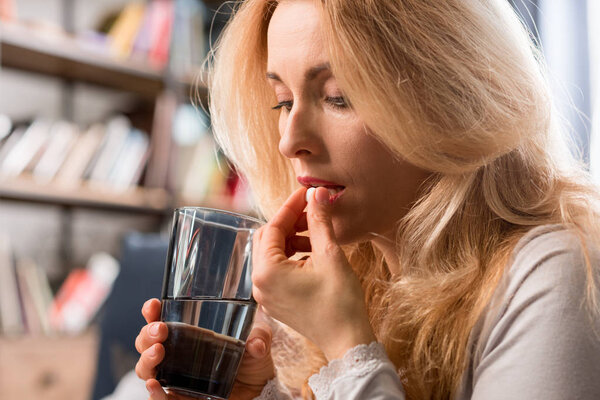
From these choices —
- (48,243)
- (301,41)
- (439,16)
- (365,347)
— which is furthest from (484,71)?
(48,243)

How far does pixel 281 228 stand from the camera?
0.85m

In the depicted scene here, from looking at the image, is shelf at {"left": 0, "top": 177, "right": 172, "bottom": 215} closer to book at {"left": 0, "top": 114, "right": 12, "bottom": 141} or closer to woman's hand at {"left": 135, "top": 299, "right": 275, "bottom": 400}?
book at {"left": 0, "top": 114, "right": 12, "bottom": 141}

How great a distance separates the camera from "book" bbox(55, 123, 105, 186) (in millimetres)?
2395

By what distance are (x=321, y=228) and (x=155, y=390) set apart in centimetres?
30

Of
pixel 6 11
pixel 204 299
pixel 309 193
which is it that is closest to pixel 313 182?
pixel 309 193

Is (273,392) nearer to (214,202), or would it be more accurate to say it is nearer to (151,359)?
(151,359)

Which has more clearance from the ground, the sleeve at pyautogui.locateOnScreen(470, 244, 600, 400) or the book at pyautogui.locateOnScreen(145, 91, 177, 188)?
the book at pyautogui.locateOnScreen(145, 91, 177, 188)

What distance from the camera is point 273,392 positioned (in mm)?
958

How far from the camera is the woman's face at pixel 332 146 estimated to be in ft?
2.71

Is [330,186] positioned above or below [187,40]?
below

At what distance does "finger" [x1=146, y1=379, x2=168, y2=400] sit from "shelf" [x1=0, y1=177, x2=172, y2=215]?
1682mm

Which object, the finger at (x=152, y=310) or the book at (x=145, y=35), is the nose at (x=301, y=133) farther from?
the book at (x=145, y=35)

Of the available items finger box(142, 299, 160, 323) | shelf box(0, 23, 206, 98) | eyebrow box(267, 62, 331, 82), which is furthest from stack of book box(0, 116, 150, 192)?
eyebrow box(267, 62, 331, 82)

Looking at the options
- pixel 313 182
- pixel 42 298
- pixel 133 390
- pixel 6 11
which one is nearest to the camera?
pixel 313 182
